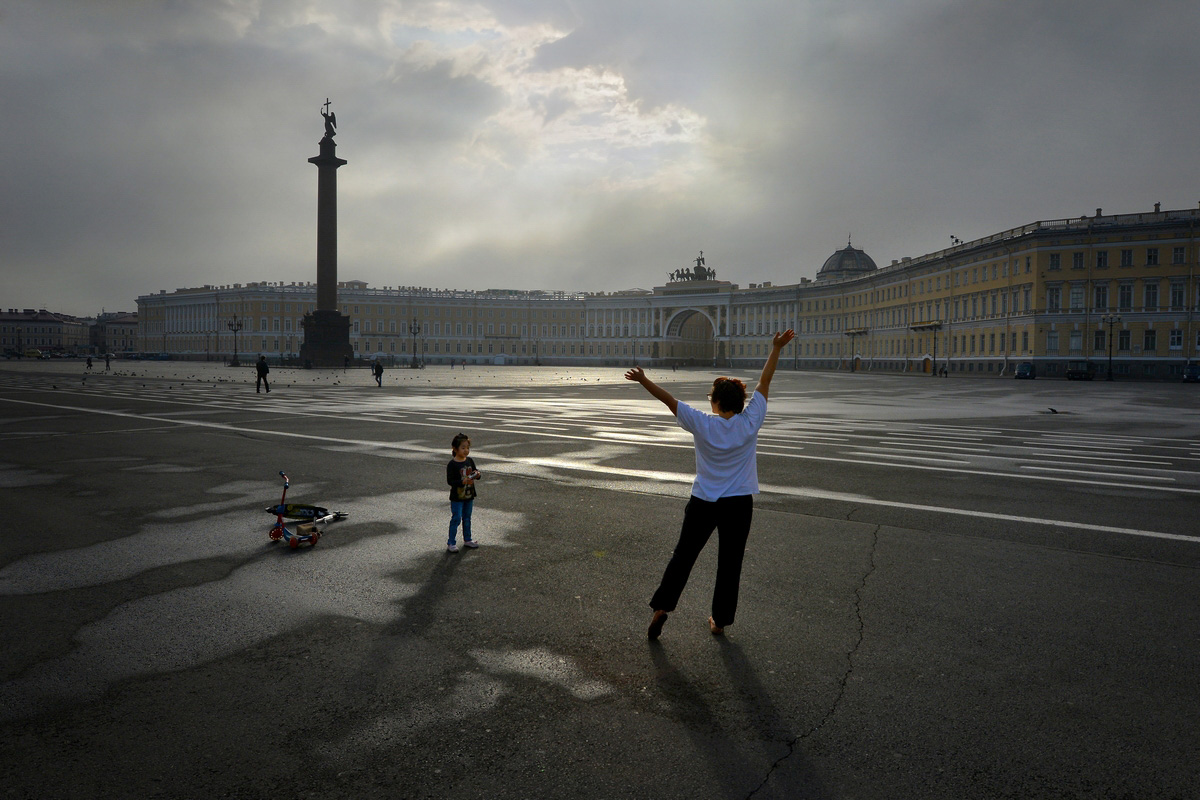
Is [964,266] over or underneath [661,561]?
over

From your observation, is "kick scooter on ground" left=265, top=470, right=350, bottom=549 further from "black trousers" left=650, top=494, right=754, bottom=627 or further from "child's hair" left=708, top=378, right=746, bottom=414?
"child's hair" left=708, top=378, right=746, bottom=414

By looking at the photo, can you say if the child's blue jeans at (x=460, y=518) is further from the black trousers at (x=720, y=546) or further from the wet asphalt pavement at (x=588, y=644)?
the black trousers at (x=720, y=546)

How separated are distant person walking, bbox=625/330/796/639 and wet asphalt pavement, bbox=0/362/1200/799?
0.35 metres

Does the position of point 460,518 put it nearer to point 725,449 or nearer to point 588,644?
point 588,644

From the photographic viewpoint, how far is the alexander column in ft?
212

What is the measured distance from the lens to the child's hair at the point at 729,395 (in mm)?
5043

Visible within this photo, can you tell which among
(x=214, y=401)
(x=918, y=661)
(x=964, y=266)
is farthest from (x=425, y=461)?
(x=964, y=266)

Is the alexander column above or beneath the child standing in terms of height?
above

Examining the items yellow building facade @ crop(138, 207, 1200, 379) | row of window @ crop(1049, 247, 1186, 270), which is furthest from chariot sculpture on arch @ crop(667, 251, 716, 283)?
row of window @ crop(1049, 247, 1186, 270)

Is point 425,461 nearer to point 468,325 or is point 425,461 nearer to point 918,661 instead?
point 918,661

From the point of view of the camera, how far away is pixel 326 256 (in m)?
64.6

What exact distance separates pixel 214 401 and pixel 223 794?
2741 cm

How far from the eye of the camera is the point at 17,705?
407cm

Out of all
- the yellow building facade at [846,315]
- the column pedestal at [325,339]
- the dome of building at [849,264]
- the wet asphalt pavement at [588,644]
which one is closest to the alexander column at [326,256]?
the column pedestal at [325,339]
